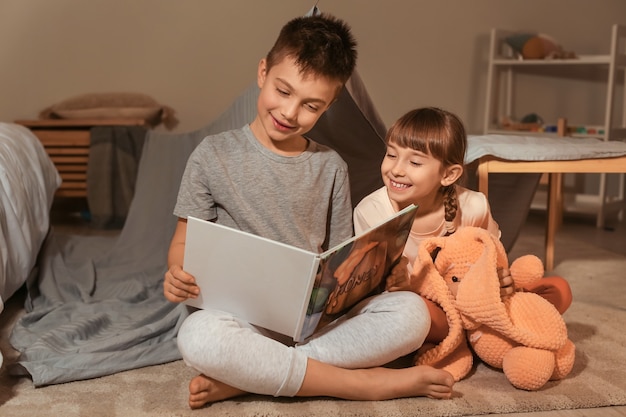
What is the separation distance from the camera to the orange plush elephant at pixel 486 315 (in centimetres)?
108

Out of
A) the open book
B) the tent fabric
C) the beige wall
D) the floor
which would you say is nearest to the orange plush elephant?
the open book

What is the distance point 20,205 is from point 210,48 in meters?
1.66

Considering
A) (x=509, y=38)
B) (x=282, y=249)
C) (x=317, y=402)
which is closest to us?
(x=282, y=249)

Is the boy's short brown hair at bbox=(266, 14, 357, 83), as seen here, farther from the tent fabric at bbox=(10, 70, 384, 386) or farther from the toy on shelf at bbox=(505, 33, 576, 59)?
the toy on shelf at bbox=(505, 33, 576, 59)

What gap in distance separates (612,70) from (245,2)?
1.47 metres

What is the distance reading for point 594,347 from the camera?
1.32 meters

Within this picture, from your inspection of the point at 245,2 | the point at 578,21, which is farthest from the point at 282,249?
the point at 578,21

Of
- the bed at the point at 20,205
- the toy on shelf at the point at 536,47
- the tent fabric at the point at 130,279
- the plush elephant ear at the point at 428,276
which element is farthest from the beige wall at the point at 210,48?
the plush elephant ear at the point at 428,276

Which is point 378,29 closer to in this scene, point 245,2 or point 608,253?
point 245,2

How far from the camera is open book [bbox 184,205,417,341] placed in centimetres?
90

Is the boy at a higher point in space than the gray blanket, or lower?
higher

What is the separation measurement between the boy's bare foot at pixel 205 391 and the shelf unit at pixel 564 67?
2.19 metres

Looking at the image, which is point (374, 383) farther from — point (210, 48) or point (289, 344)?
point (210, 48)

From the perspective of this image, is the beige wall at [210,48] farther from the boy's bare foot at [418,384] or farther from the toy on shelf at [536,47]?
the boy's bare foot at [418,384]
